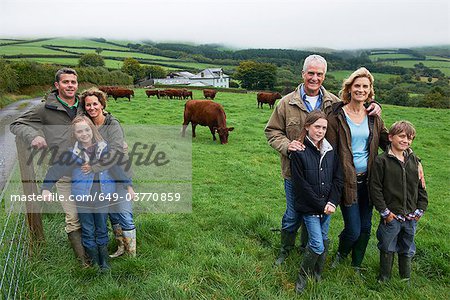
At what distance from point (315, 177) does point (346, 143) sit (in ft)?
1.69

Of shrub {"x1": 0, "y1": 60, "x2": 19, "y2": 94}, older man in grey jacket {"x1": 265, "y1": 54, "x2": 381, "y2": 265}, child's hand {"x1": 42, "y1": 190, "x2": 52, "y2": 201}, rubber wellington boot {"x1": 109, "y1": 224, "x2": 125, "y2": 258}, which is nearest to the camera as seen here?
child's hand {"x1": 42, "y1": 190, "x2": 52, "y2": 201}

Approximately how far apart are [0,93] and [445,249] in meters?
29.7

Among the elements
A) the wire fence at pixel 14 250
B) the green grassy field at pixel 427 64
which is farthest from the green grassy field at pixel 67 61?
the green grassy field at pixel 427 64

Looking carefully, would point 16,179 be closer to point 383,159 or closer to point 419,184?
point 383,159

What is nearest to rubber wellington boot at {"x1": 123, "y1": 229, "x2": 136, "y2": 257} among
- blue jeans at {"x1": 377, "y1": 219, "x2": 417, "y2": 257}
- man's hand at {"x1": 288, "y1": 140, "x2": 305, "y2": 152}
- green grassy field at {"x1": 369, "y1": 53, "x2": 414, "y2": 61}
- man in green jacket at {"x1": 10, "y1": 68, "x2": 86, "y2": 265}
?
man in green jacket at {"x1": 10, "y1": 68, "x2": 86, "y2": 265}

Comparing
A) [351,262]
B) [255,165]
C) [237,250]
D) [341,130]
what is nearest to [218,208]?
A: [237,250]

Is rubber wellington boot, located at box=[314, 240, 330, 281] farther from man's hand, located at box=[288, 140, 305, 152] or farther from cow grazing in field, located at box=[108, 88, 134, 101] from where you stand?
cow grazing in field, located at box=[108, 88, 134, 101]

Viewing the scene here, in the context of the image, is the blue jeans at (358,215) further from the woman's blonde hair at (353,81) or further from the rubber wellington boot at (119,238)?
the rubber wellington boot at (119,238)

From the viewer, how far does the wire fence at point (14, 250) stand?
2.90 m

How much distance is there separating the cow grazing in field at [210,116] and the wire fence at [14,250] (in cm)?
914

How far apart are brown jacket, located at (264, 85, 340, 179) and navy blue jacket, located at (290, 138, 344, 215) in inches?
11.8

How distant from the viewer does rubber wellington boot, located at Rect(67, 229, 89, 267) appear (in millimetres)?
3645

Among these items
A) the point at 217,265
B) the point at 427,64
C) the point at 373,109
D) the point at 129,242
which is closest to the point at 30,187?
the point at 129,242

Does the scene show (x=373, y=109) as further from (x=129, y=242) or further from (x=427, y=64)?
(x=427, y=64)
